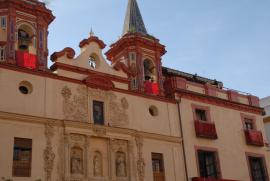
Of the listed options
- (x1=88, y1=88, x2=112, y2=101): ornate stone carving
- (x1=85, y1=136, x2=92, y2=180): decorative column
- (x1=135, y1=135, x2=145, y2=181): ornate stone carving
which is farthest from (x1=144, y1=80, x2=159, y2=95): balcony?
(x1=85, y1=136, x2=92, y2=180): decorative column

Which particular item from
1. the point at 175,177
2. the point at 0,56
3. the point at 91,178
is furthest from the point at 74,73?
the point at 175,177

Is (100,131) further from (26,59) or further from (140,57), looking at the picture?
(140,57)

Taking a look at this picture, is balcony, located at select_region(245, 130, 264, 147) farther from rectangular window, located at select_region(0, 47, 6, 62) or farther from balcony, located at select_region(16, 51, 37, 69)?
rectangular window, located at select_region(0, 47, 6, 62)

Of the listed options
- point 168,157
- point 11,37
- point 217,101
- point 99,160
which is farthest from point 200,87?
point 11,37

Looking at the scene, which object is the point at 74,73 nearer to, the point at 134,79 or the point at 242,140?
the point at 134,79

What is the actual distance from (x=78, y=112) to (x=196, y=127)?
9.61 metres

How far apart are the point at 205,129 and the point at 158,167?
17.2ft

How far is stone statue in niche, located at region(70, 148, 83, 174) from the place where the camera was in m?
27.3

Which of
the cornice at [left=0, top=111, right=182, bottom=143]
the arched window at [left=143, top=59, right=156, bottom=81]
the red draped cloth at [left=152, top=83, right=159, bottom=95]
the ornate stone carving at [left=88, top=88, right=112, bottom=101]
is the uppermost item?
the arched window at [left=143, top=59, right=156, bottom=81]

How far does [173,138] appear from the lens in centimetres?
3262

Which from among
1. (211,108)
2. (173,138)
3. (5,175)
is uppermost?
(211,108)

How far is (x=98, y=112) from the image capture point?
29.9 metres

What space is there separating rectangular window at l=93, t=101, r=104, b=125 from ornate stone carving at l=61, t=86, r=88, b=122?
0.75 m

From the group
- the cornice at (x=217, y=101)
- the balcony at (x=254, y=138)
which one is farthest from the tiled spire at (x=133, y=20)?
the balcony at (x=254, y=138)
